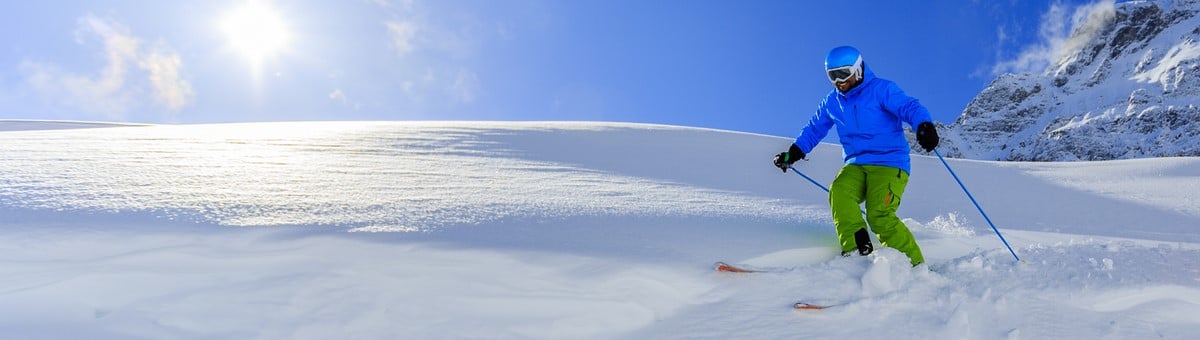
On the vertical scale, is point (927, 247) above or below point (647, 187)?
below

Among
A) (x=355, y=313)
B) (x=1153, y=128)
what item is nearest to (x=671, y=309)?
(x=355, y=313)

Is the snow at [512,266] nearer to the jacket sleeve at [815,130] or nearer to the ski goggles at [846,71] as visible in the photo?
the jacket sleeve at [815,130]

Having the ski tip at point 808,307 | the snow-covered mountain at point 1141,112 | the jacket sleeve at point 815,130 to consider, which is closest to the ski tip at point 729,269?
the ski tip at point 808,307

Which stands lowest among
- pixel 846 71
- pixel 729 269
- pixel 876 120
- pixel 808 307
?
pixel 808 307

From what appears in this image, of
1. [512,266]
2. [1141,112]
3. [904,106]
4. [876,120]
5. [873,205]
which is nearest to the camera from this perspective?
[512,266]

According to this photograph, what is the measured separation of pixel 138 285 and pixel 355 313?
88 cm

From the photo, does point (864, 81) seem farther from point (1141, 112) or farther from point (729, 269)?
point (1141, 112)

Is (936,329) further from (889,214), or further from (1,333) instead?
(1,333)

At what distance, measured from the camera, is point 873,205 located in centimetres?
367

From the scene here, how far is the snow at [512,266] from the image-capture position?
8.20 ft

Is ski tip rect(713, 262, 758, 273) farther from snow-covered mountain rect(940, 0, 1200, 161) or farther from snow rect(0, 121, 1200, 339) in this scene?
snow-covered mountain rect(940, 0, 1200, 161)

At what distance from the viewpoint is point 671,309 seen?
2.74 metres

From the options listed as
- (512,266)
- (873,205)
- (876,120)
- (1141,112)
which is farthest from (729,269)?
(1141,112)

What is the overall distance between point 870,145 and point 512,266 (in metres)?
2.24
